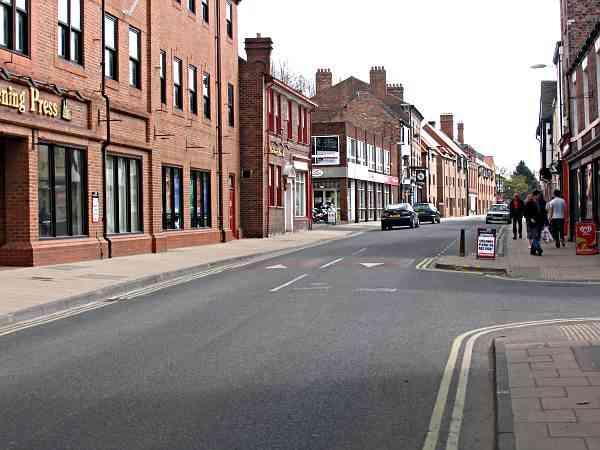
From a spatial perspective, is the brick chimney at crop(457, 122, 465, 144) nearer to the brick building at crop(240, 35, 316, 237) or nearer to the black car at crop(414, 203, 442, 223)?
the black car at crop(414, 203, 442, 223)

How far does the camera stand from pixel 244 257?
2434 centimetres

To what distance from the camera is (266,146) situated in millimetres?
38125

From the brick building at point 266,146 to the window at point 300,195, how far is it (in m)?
0.58

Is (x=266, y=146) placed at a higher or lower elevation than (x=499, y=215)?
higher

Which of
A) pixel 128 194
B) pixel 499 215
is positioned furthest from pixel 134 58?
pixel 499 215

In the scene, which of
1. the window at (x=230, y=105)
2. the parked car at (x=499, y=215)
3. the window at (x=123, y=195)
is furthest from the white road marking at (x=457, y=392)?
the parked car at (x=499, y=215)

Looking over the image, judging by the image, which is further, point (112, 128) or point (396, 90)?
point (396, 90)

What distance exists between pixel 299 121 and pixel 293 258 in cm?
2328

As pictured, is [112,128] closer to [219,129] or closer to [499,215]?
[219,129]

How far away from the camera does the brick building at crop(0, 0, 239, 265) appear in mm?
18688

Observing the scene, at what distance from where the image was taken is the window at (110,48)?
75.6 ft

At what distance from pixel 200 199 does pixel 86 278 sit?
47.9 feet

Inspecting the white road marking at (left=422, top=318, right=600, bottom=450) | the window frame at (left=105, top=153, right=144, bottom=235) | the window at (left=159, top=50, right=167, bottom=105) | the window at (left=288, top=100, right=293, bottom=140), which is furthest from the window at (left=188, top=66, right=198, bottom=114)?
the white road marking at (left=422, top=318, right=600, bottom=450)

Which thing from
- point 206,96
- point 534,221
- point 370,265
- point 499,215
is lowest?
point 370,265
